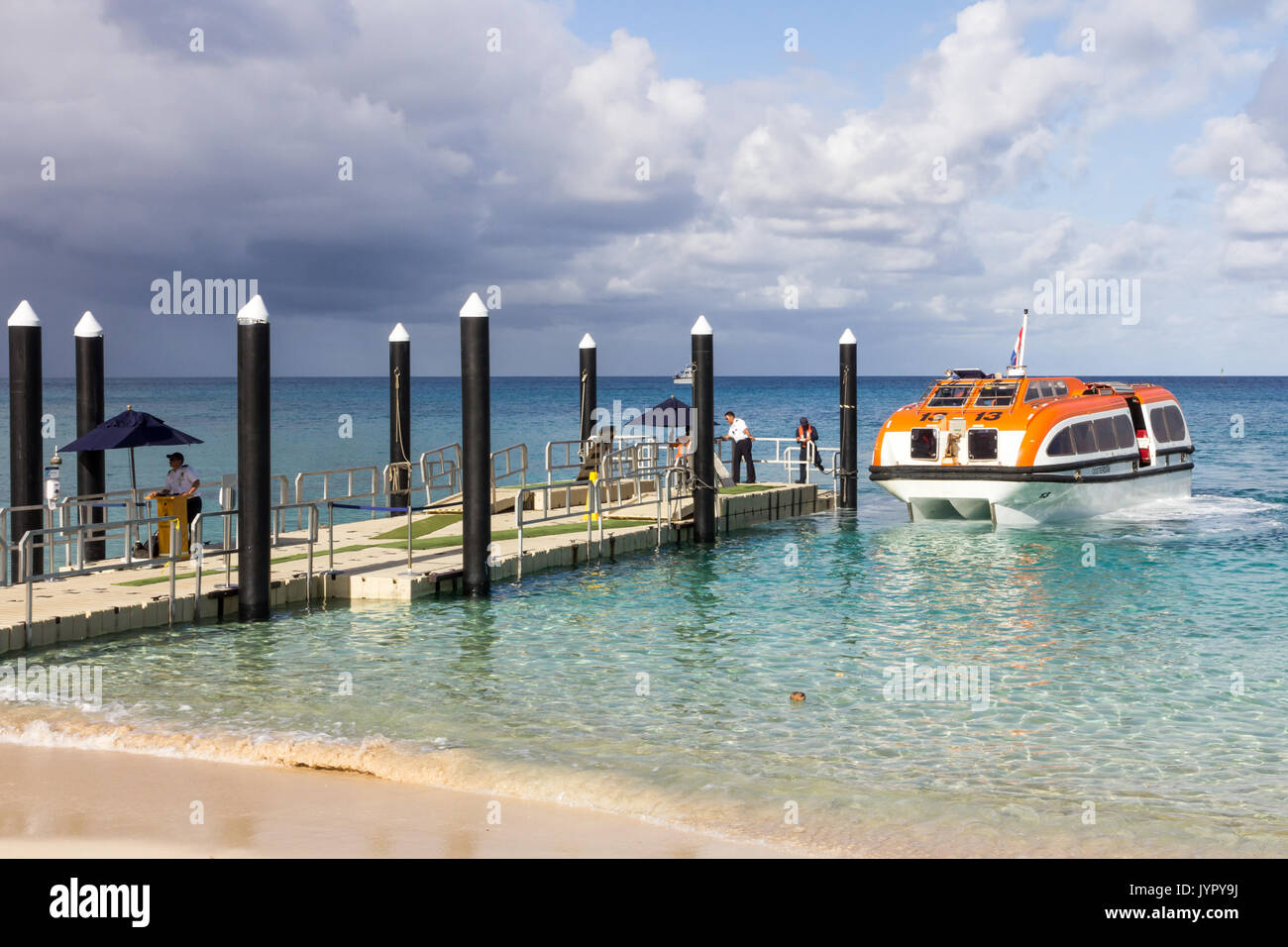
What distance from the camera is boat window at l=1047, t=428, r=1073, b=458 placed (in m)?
24.2

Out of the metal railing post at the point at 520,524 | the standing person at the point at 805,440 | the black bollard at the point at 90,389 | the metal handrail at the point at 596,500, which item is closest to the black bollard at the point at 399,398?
the metal handrail at the point at 596,500

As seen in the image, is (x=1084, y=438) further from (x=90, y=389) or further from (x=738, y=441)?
(x=90, y=389)

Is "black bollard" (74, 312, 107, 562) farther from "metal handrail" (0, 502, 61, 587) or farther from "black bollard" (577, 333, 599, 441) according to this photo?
"black bollard" (577, 333, 599, 441)

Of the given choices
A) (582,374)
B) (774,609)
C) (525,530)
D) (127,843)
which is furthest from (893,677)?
(582,374)

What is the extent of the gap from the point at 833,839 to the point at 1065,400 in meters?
19.0

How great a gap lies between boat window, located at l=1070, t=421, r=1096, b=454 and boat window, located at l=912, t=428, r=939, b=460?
274 centimetres

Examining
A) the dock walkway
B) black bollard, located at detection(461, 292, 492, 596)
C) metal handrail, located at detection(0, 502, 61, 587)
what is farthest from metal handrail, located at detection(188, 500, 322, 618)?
black bollard, located at detection(461, 292, 492, 596)

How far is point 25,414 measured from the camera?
53.7ft

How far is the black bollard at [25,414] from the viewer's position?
16281 mm

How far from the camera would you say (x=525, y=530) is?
21.0m

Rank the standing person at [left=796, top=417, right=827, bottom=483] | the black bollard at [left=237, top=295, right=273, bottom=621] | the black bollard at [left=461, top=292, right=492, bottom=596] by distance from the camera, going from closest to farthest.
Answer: the black bollard at [left=237, top=295, right=273, bottom=621], the black bollard at [left=461, top=292, right=492, bottom=596], the standing person at [left=796, top=417, right=827, bottom=483]

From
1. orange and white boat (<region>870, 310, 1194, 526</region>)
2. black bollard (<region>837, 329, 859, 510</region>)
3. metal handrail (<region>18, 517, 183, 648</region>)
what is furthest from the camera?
black bollard (<region>837, 329, 859, 510</region>)

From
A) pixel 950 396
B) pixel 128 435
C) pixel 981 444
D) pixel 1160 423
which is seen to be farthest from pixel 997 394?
pixel 128 435

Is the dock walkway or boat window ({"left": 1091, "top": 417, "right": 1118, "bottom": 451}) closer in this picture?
the dock walkway
